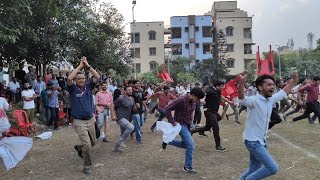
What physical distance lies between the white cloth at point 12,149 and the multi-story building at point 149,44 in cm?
5905

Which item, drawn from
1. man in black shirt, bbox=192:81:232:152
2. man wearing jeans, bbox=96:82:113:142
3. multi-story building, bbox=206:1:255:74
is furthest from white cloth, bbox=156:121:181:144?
multi-story building, bbox=206:1:255:74

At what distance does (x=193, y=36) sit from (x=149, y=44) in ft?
22.9

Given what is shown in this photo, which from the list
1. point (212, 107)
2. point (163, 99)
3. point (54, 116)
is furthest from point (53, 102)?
point (212, 107)

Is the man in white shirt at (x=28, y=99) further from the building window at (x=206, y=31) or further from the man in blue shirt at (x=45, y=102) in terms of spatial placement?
the building window at (x=206, y=31)

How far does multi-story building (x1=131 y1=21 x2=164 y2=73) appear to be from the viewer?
216 ft

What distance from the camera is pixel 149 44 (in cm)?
6594

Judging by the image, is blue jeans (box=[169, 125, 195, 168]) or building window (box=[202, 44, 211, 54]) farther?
building window (box=[202, 44, 211, 54])

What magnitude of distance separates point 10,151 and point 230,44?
61.7 meters

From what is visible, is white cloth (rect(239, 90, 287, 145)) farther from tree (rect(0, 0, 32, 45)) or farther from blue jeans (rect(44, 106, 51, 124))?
blue jeans (rect(44, 106, 51, 124))

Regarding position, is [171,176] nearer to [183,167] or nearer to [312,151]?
[183,167]

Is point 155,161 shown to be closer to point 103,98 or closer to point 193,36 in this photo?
point 103,98

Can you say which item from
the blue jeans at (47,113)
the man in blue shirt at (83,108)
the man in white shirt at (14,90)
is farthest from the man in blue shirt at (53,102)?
the man in blue shirt at (83,108)

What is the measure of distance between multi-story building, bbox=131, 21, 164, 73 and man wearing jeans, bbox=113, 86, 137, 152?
5529 centimetres

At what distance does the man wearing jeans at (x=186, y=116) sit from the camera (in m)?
7.44
